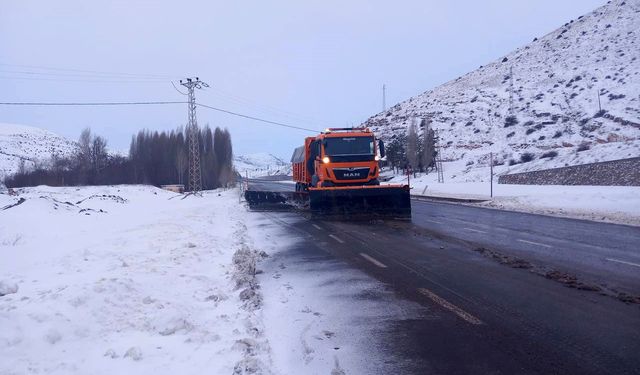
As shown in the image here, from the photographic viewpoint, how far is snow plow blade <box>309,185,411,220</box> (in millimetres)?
20859

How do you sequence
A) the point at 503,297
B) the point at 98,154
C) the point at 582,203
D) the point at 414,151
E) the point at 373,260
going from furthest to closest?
the point at 98,154 → the point at 414,151 → the point at 582,203 → the point at 373,260 → the point at 503,297

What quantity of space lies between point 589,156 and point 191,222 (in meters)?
35.9

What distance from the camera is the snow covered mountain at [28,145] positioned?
328 ft

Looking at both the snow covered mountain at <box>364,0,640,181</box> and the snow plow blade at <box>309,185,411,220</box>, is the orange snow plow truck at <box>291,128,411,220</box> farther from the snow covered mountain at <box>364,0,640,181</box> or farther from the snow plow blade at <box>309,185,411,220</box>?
the snow covered mountain at <box>364,0,640,181</box>

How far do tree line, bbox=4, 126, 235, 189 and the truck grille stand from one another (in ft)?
143

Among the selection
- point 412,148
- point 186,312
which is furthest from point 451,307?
point 412,148

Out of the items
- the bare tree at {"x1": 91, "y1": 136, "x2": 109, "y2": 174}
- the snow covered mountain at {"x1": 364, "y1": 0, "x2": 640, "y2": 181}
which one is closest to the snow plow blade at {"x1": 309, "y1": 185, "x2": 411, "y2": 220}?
the snow covered mountain at {"x1": 364, "y1": 0, "x2": 640, "y2": 181}

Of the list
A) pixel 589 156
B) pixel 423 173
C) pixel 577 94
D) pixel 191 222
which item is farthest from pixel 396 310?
pixel 577 94

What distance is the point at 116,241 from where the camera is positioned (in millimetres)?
13328

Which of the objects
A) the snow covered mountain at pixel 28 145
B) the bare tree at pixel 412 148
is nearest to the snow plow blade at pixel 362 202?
the bare tree at pixel 412 148

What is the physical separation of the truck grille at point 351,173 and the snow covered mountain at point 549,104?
1085 inches

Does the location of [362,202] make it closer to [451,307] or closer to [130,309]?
[451,307]

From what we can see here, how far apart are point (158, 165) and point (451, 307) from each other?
6618 cm

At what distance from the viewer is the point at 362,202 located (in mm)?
21031
